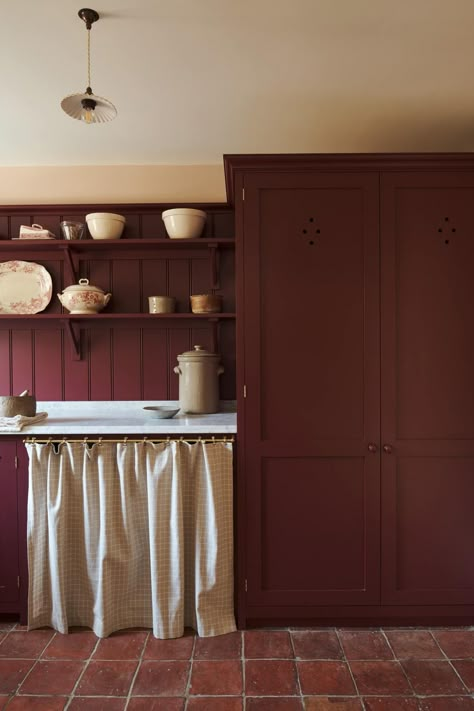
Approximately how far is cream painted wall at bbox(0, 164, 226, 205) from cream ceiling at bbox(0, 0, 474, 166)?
0.06 m

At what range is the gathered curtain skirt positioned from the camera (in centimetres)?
219

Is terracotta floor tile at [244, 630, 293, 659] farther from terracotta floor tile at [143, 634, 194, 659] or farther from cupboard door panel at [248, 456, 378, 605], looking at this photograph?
terracotta floor tile at [143, 634, 194, 659]

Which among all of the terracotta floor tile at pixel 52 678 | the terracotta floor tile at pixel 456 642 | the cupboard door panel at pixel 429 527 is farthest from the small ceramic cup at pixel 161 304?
the terracotta floor tile at pixel 456 642

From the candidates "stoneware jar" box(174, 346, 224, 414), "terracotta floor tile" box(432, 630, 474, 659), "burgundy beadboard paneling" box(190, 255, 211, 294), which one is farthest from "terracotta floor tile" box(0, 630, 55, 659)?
"burgundy beadboard paneling" box(190, 255, 211, 294)

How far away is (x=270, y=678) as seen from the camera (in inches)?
75.6

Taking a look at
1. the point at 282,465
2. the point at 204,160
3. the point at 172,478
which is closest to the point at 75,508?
the point at 172,478

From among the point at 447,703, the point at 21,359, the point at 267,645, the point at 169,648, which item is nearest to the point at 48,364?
the point at 21,359

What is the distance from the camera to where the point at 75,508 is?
2244mm

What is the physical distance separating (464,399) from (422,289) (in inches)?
21.6

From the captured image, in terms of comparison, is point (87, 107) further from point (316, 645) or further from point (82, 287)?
point (316, 645)

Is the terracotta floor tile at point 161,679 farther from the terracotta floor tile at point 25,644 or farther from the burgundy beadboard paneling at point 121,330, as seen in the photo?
the burgundy beadboard paneling at point 121,330

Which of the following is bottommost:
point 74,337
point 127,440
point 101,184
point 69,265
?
point 127,440

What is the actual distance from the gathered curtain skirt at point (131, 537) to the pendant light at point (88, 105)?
137 centimetres

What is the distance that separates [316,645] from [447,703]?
552 mm
